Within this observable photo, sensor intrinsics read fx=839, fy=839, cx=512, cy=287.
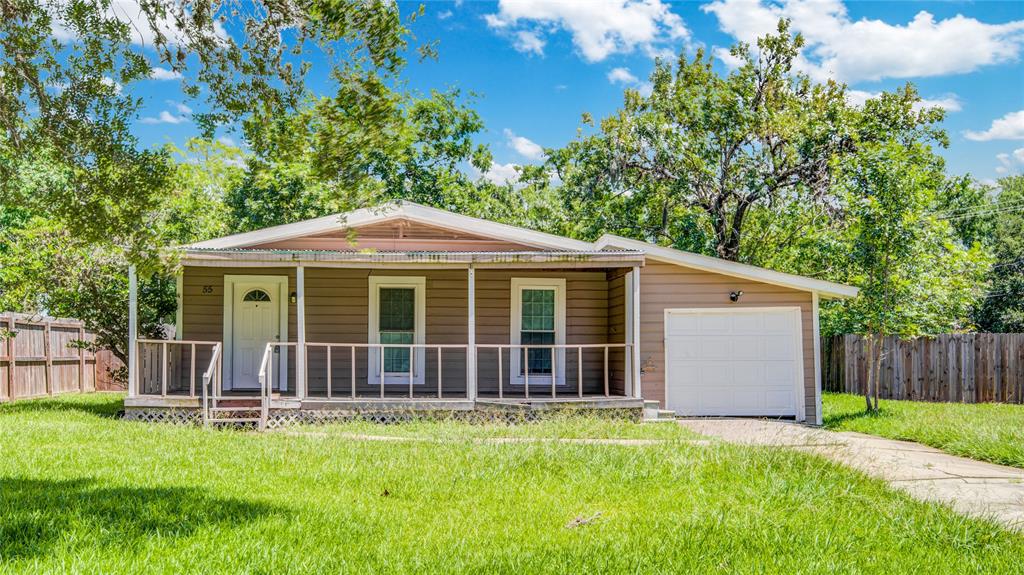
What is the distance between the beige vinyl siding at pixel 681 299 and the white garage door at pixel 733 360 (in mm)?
127

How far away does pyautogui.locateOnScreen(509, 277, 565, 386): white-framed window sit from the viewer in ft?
49.0

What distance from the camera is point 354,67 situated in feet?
16.8

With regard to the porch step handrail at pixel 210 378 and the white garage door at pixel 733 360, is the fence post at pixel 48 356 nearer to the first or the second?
the porch step handrail at pixel 210 378

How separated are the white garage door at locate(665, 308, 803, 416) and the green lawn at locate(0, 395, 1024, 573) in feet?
17.0

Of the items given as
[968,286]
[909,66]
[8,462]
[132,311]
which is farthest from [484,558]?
[909,66]

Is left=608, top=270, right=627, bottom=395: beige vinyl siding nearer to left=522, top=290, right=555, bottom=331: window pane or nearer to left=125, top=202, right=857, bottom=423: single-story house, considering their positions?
left=125, top=202, right=857, bottom=423: single-story house

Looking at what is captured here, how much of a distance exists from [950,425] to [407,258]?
7.94m

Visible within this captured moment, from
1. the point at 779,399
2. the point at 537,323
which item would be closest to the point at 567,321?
the point at 537,323

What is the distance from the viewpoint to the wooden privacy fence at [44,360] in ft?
51.7

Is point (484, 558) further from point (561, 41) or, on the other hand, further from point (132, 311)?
point (561, 41)

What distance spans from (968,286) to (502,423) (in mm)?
9205

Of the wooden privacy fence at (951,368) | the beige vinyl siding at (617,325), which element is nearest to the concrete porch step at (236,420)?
the beige vinyl siding at (617,325)

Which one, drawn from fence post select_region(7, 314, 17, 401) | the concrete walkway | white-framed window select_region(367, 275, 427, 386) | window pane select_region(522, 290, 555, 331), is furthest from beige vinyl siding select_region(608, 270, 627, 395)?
fence post select_region(7, 314, 17, 401)

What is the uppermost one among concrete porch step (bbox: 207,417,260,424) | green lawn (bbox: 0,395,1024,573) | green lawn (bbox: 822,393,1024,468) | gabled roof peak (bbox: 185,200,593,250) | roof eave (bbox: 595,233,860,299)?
gabled roof peak (bbox: 185,200,593,250)
